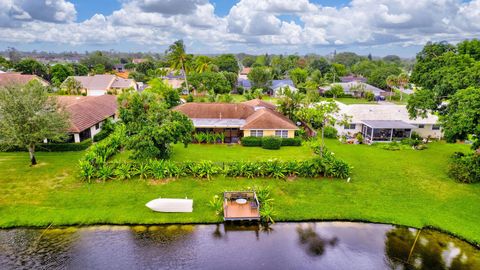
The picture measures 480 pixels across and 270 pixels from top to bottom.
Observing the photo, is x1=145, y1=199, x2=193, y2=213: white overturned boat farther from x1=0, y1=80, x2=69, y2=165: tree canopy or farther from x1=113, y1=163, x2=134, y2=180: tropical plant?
x1=0, y1=80, x2=69, y2=165: tree canopy

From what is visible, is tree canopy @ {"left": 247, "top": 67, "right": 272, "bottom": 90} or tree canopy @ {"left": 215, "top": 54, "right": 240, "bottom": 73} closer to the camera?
tree canopy @ {"left": 247, "top": 67, "right": 272, "bottom": 90}

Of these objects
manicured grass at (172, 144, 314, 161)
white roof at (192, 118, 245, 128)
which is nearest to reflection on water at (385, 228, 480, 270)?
manicured grass at (172, 144, 314, 161)

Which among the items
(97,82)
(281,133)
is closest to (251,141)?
(281,133)

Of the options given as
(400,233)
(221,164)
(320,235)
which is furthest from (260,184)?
(400,233)

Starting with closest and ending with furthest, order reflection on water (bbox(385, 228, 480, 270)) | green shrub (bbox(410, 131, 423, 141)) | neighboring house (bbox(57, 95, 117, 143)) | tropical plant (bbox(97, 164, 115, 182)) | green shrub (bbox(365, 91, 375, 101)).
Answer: reflection on water (bbox(385, 228, 480, 270)), tropical plant (bbox(97, 164, 115, 182)), neighboring house (bbox(57, 95, 117, 143)), green shrub (bbox(410, 131, 423, 141)), green shrub (bbox(365, 91, 375, 101))

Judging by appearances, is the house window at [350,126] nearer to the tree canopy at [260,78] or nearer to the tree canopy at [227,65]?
the tree canopy at [260,78]

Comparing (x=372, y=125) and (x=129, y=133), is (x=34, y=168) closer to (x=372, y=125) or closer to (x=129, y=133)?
(x=129, y=133)

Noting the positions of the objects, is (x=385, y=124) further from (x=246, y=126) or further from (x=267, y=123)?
(x=246, y=126)
